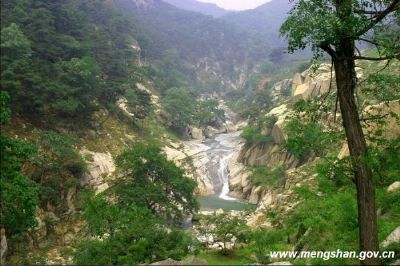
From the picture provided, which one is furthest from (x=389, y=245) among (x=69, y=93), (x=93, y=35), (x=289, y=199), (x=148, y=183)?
(x=93, y=35)

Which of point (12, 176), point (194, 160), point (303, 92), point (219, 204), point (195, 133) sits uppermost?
point (303, 92)

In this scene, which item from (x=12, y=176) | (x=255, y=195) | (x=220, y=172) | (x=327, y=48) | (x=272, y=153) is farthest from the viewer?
(x=220, y=172)

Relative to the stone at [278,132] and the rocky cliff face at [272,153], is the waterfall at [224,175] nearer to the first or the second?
the rocky cliff face at [272,153]

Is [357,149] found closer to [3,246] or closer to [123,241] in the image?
[123,241]

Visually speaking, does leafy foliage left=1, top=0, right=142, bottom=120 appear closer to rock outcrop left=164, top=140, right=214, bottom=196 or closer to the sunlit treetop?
rock outcrop left=164, top=140, right=214, bottom=196

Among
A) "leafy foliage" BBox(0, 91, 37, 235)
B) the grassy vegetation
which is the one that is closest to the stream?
the grassy vegetation

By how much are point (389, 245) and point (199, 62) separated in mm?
143257

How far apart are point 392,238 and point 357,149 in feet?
9.07

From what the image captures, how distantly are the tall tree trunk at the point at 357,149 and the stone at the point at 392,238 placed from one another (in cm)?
112

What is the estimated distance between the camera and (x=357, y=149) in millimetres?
9523

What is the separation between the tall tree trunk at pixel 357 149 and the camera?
9203 millimetres

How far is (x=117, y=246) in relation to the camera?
17.4 m

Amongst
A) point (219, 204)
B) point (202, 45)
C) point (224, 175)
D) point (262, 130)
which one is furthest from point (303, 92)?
point (202, 45)

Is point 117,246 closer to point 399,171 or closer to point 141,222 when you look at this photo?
point 141,222
